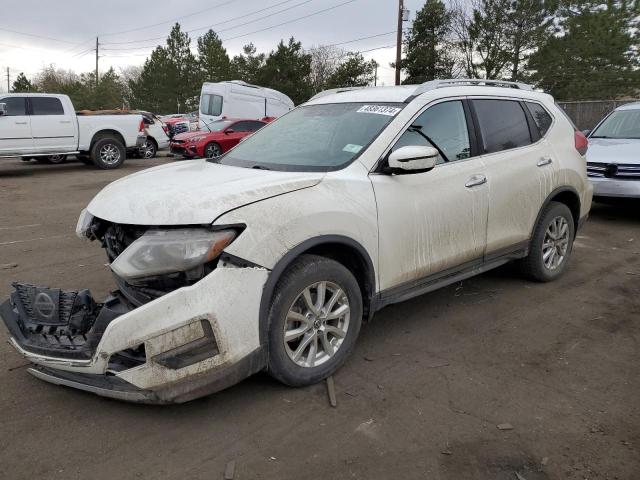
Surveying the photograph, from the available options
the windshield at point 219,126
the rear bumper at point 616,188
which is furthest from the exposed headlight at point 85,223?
the windshield at point 219,126

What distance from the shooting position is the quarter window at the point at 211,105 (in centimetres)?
2277

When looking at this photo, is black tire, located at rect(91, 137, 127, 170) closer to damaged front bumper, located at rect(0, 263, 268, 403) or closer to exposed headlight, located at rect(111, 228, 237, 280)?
damaged front bumper, located at rect(0, 263, 268, 403)

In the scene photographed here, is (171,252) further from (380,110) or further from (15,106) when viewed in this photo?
(15,106)

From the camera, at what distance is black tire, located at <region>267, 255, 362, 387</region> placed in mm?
2959

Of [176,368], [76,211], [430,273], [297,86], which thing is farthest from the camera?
[297,86]

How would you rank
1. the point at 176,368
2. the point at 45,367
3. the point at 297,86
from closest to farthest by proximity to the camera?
the point at 176,368, the point at 45,367, the point at 297,86

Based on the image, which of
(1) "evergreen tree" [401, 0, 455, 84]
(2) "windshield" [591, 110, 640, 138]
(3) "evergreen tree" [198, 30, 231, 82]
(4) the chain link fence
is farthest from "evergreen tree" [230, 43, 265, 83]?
(2) "windshield" [591, 110, 640, 138]

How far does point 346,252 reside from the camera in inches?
133

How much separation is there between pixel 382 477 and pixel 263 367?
2.80 ft

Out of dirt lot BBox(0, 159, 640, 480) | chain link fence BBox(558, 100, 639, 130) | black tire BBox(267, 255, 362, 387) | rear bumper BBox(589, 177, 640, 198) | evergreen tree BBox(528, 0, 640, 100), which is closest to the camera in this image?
dirt lot BBox(0, 159, 640, 480)

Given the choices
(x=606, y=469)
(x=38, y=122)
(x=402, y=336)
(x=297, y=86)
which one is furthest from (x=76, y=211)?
(x=297, y=86)

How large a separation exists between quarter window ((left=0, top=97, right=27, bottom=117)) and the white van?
903 cm

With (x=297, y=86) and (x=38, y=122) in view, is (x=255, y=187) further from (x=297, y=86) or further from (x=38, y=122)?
(x=297, y=86)

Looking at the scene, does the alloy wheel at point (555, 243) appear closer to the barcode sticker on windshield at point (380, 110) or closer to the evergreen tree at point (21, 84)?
the barcode sticker on windshield at point (380, 110)
